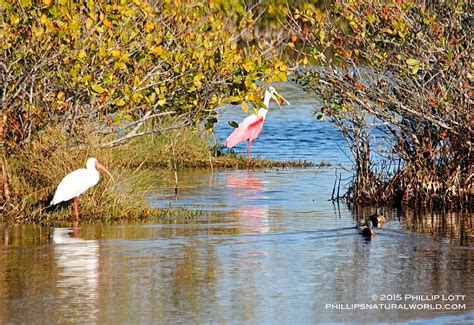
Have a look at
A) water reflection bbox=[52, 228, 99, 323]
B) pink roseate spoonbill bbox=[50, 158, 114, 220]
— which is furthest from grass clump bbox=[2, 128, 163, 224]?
water reflection bbox=[52, 228, 99, 323]

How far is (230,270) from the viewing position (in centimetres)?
1157

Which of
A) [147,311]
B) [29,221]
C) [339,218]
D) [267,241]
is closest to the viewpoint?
[147,311]

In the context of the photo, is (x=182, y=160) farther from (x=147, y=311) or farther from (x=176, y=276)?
(x=147, y=311)

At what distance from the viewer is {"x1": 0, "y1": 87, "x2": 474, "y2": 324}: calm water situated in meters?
9.87

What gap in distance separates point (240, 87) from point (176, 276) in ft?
15.8

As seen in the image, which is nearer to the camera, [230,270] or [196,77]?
[230,270]

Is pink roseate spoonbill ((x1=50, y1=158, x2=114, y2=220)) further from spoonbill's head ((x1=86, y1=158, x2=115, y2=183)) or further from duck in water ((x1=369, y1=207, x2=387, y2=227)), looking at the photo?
duck in water ((x1=369, y1=207, x2=387, y2=227))

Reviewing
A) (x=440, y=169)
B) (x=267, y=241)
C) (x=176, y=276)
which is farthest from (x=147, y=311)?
(x=440, y=169)

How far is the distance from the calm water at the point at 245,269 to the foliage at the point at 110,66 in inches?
62.6

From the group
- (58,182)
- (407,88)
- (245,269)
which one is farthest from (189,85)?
(245,269)

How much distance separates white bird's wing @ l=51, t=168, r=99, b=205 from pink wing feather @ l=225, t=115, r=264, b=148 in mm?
9147

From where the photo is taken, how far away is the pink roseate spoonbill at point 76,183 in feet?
45.6

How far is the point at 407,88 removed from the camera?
601 inches

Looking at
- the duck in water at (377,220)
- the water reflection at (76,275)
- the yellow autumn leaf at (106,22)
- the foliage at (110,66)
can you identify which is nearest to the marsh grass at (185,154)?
the foliage at (110,66)
